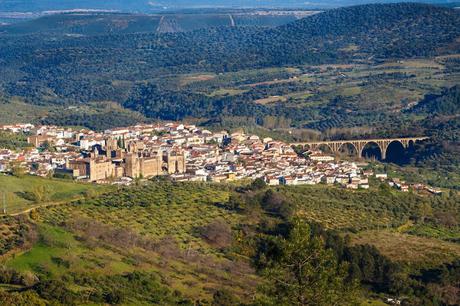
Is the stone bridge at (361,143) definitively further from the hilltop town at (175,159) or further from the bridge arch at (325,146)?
the hilltop town at (175,159)

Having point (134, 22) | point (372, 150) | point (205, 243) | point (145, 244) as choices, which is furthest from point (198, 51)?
point (145, 244)

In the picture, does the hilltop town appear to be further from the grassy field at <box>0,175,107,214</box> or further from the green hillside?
the green hillside

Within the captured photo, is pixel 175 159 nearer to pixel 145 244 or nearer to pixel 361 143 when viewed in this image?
pixel 145 244

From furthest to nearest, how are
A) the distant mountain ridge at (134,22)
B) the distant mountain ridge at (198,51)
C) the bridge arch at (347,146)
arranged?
the distant mountain ridge at (134,22) < the distant mountain ridge at (198,51) < the bridge arch at (347,146)

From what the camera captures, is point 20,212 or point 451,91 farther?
point 451,91

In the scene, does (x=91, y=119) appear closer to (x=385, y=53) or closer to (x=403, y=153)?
(x=403, y=153)

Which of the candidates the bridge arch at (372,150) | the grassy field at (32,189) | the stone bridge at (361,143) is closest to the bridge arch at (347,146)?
the stone bridge at (361,143)

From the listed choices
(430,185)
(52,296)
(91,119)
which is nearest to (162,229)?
(52,296)
